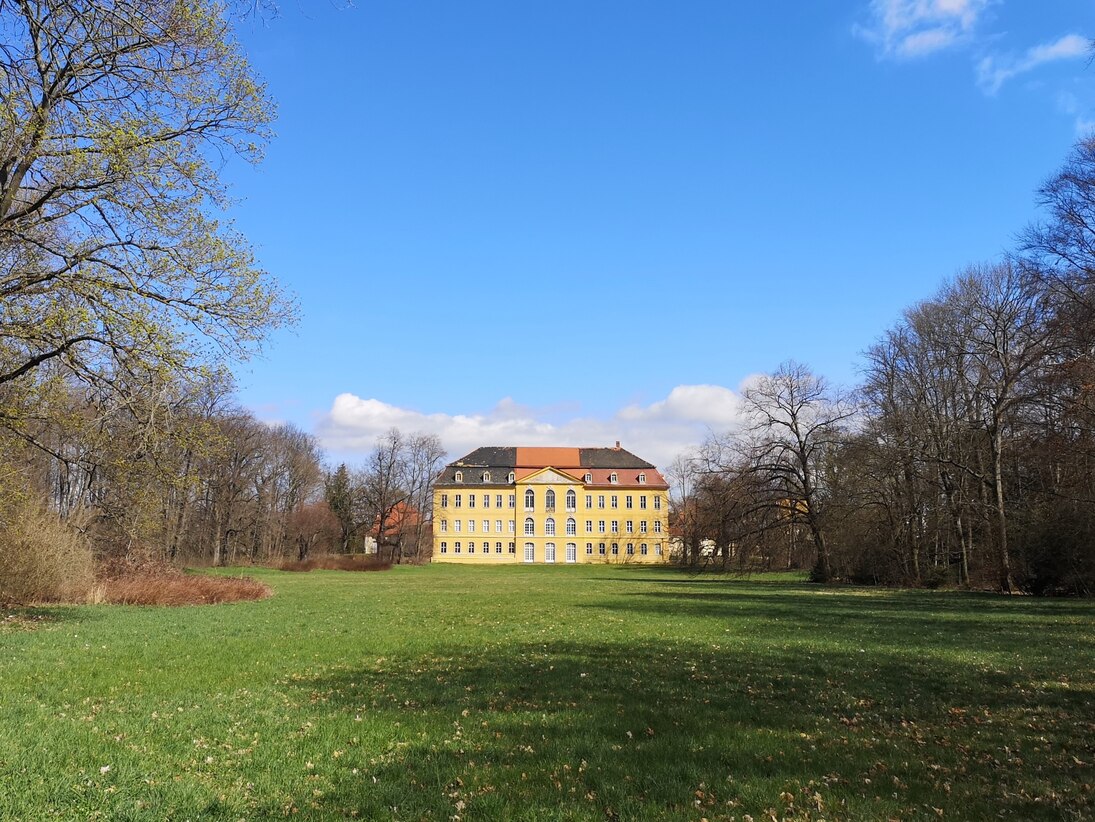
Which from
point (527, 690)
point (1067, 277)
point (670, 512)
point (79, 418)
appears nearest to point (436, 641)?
point (527, 690)

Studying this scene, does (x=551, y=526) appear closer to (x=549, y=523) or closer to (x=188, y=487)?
(x=549, y=523)

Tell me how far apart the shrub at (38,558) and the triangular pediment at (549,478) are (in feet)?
248

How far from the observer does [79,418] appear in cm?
1434

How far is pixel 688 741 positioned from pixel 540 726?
1.58 metres

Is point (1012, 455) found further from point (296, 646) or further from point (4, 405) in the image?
point (4, 405)

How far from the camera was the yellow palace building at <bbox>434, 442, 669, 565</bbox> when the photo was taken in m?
96.9

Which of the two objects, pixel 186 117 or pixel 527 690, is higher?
pixel 186 117

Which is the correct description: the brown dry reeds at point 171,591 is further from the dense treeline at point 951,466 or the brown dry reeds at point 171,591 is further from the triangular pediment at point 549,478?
the triangular pediment at point 549,478

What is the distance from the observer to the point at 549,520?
9750cm

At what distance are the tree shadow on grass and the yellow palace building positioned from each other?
85.8 m

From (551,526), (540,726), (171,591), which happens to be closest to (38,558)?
(171,591)

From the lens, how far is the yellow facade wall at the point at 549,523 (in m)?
96.9

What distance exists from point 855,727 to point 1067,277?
974 inches

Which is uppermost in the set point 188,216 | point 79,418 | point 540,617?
point 188,216
